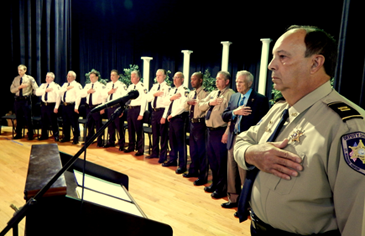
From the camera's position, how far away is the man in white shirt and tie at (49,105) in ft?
19.7

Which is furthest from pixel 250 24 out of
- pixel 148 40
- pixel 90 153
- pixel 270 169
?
pixel 270 169

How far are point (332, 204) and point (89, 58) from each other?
987 centimetres

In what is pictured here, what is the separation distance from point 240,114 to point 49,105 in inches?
201

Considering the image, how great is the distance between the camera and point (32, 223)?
34.8 inches

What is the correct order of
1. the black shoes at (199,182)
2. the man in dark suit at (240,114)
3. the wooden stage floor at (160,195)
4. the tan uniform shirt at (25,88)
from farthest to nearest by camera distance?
1. the tan uniform shirt at (25,88)
2. the black shoes at (199,182)
3. the man in dark suit at (240,114)
4. the wooden stage floor at (160,195)

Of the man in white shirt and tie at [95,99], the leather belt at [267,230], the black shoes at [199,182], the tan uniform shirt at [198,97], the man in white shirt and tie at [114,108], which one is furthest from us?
the man in white shirt and tie at [95,99]

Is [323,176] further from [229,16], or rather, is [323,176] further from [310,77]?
[229,16]

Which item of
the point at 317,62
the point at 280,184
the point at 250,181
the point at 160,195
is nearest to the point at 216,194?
the point at 160,195

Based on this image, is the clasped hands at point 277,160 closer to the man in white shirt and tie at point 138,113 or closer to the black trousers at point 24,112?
the man in white shirt and tie at point 138,113

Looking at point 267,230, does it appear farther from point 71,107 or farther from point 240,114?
point 71,107

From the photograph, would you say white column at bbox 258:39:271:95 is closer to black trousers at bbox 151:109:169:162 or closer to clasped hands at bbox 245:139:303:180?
black trousers at bbox 151:109:169:162

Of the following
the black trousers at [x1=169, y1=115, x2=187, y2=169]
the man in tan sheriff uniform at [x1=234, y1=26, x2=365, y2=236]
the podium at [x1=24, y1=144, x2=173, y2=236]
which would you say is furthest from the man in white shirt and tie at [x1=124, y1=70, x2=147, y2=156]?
the man in tan sheriff uniform at [x1=234, y1=26, x2=365, y2=236]

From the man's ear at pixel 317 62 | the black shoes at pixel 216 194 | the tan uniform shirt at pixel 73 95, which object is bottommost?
the black shoes at pixel 216 194

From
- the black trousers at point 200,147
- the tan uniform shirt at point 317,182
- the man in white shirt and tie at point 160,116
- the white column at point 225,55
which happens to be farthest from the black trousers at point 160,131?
the tan uniform shirt at point 317,182
